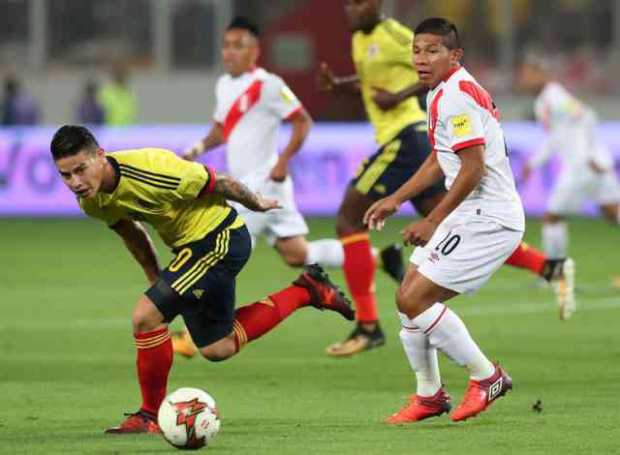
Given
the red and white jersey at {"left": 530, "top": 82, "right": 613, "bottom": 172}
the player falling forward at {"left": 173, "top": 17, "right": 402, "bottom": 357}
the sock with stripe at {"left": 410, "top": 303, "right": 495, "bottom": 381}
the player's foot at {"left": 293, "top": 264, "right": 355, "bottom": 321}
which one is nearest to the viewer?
the sock with stripe at {"left": 410, "top": 303, "right": 495, "bottom": 381}

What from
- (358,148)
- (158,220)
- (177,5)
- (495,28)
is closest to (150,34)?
(177,5)

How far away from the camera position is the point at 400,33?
39.8 feet

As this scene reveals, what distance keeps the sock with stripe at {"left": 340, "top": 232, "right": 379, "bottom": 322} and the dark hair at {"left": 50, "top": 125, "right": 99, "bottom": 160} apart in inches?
161

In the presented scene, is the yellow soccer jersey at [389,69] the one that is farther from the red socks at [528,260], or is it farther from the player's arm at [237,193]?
the player's arm at [237,193]

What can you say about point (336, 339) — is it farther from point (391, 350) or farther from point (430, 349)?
point (430, 349)

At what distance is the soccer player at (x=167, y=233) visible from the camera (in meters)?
8.39

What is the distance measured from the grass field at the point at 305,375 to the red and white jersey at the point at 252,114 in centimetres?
131

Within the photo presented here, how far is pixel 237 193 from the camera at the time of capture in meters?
8.84

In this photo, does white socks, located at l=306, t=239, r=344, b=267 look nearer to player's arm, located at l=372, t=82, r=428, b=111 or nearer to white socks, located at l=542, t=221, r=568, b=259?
player's arm, located at l=372, t=82, r=428, b=111

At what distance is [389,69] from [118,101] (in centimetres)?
1693

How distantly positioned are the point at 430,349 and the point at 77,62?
23.3m

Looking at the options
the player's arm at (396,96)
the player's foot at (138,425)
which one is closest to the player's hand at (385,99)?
the player's arm at (396,96)

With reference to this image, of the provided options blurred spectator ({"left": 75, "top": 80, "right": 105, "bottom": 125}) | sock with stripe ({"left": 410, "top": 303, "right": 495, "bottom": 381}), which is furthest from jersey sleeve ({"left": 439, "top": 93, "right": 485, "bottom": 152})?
blurred spectator ({"left": 75, "top": 80, "right": 105, "bottom": 125})

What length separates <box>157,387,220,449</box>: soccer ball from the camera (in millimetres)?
8016
